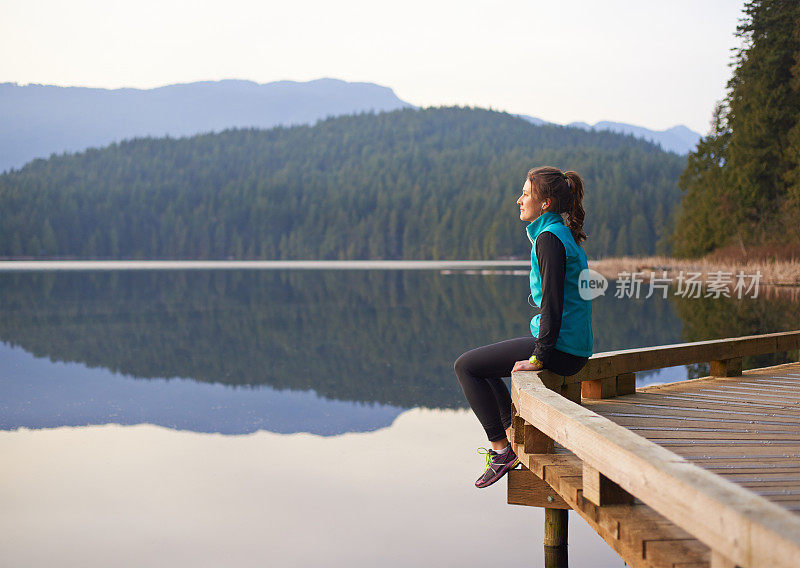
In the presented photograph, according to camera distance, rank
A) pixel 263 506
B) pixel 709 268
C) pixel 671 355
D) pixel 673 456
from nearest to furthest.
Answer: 1. pixel 673 456
2. pixel 671 355
3. pixel 263 506
4. pixel 709 268

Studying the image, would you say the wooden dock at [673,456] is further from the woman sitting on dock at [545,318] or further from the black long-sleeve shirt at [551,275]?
the black long-sleeve shirt at [551,275]

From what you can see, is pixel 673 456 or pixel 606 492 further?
pixel 606 492

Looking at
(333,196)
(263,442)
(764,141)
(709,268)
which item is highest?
(333,196)

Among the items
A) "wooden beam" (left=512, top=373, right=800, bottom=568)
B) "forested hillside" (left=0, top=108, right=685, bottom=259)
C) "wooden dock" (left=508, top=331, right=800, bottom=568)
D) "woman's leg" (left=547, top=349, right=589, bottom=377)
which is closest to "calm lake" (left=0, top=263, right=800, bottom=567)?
"wooden dock" (left=508, top=331, right=800, bottom=568)

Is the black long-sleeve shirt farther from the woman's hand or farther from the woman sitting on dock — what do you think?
the woman's hand

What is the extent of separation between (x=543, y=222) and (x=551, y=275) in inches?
14.0

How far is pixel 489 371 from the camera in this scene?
4.64m

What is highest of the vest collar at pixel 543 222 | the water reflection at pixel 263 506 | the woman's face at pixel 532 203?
the woman's face at pixel 532 203

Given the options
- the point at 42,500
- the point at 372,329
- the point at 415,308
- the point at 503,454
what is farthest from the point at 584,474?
the point at 415,308

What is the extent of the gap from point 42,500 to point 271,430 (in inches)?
123

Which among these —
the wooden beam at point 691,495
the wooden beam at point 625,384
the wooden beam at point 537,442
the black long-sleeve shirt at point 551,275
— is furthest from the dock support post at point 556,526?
the wooden beam at point 691,495

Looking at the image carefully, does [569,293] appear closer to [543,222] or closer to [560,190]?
[543,222]

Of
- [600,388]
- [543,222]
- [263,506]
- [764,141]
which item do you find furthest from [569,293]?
[764,141]

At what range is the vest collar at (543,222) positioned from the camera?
14.2ft
